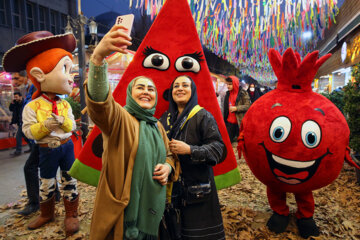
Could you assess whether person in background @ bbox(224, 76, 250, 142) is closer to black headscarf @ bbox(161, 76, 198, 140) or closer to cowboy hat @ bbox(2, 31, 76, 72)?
black headscarf @ bbox(161, 76, 198, 140)

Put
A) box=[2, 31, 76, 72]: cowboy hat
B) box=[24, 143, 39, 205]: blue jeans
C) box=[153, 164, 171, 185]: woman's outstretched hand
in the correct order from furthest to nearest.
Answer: box=[24, 143, 39, 205]: blue jeans → box=[2, 31, 76, 72]: cowboy hat → box=[153, 164, 171, 185]: woman's outstretched hand

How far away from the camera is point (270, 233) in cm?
263

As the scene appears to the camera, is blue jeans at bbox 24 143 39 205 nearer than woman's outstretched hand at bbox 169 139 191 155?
No

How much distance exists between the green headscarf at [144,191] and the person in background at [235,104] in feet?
14.0

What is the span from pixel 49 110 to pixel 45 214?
1257 millimetres

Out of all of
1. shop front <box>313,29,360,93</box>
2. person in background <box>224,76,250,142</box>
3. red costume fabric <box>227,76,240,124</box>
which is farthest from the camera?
shop front <box>313,29,360,93</box>

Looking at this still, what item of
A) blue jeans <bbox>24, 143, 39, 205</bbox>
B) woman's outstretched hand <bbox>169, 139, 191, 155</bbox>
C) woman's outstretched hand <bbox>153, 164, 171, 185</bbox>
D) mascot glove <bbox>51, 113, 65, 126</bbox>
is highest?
mascot glove <bbox>51, 113, 65, 126</bbox>

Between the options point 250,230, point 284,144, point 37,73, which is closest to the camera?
point 284,144

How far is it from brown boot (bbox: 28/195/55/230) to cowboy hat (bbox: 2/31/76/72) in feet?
5.12

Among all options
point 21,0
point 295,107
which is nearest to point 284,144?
point 295,107

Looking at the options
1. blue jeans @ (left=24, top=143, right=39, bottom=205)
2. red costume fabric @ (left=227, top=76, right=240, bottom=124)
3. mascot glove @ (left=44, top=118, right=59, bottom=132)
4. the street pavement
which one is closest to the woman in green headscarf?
mascot glove @ (left=44, top=118, right=59, bottom=132)

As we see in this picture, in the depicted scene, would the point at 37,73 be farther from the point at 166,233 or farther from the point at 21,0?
the point at 21,0

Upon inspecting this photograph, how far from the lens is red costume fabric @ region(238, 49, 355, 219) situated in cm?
213

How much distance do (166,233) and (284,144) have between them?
130 centimetres
